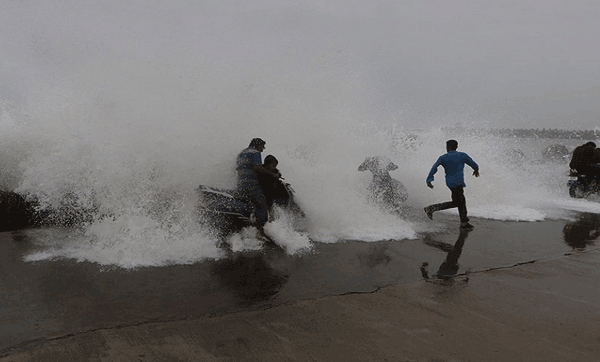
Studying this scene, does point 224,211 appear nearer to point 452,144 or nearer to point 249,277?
point 249,277

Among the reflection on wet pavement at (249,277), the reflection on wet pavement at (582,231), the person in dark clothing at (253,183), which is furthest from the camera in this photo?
the reflection on wet pavement at (582,231)

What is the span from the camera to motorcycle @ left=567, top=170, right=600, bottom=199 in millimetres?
13336

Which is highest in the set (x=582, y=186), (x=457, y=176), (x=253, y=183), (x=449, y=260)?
(x=253, y=183)

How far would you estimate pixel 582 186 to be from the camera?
536 inches

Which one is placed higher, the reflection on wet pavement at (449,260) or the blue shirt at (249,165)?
the blue shirt at (249,165)


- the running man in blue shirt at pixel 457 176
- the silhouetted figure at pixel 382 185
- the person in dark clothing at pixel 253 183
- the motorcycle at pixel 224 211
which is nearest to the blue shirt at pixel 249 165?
the person in dark clothing at pixel 253 183

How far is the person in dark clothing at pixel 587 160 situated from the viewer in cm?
1317

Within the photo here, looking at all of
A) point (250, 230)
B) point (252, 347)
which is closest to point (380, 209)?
point (250, 230)

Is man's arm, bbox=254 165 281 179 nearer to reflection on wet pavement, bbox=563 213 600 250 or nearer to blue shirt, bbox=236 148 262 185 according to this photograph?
blue shirt, bbox=236 148 262 185

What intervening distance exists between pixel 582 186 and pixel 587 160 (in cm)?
96

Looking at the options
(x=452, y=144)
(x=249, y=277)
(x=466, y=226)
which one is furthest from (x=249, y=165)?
(x=466, y=226)

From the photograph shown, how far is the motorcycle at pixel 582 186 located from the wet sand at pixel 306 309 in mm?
9056

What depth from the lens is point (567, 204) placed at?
12.7 m

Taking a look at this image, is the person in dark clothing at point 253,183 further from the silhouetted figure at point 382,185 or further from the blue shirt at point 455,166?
the blue shirt at point 455,166
